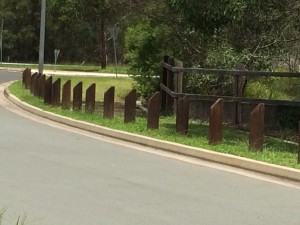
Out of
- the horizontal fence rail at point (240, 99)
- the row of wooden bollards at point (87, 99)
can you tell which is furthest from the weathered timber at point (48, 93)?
the horizontal fence rail at point (240, 99)

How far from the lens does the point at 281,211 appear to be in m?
6.62

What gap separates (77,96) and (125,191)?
362 inches

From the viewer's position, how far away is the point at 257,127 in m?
10.1

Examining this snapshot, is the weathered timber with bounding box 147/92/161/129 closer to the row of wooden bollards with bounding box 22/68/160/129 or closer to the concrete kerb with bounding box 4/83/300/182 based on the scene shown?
the row of wooden bollards with bounding box 22/68/160/129

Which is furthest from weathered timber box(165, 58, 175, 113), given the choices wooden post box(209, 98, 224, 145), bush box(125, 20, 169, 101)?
wooden post box(209, 98, 224, 145)

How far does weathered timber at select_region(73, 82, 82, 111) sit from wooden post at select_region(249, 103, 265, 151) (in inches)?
279

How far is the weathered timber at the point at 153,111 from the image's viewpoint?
12.6m

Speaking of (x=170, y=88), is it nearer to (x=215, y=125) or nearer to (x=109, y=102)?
(x=109, y=102)

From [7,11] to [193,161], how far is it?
72.2 m

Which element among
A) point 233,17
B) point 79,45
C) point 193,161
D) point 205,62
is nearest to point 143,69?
point 205,62

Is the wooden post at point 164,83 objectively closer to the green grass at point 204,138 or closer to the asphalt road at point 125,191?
the green grass at point 204,138

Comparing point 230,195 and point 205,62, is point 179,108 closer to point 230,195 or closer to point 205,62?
point 230,195

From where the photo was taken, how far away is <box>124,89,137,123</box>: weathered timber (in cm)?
1377

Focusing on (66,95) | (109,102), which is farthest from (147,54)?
(109,102)
